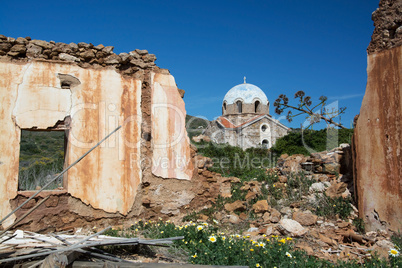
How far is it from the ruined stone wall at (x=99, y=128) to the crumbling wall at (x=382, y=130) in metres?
3.16

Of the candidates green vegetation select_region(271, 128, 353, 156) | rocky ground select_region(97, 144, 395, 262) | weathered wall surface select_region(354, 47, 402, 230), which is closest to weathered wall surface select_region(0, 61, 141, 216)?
rocky ground select_region(97, 144, 395, 262)

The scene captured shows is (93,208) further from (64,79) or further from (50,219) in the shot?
(64,79)

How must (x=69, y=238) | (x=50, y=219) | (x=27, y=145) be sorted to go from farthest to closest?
(x=27, y=145)
(x=50, y=219)
(x=69, y=238)

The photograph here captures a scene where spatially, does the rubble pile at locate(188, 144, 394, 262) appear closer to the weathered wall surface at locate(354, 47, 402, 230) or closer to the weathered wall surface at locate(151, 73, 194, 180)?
the weathered wall surface at locate(354, 47, 402, 230)

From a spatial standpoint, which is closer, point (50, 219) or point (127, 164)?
point (50, 219)

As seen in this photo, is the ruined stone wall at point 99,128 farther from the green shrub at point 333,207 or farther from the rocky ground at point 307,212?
the green shrub at point 333,207

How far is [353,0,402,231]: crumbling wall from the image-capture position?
5.24m

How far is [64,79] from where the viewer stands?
5.68 meters

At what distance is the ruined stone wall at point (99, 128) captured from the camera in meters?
5.29

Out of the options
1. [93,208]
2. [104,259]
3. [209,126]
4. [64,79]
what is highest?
[209,126]

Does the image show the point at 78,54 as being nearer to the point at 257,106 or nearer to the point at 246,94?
the point at 246,94

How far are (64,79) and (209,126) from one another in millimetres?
26095

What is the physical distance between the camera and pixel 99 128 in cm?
582

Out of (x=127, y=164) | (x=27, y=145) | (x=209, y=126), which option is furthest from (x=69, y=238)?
(x=209, y=126)
